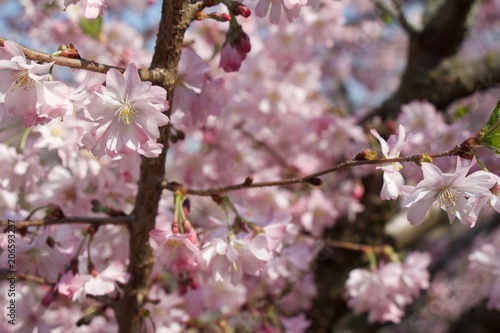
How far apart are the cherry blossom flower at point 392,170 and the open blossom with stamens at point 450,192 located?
0.04m

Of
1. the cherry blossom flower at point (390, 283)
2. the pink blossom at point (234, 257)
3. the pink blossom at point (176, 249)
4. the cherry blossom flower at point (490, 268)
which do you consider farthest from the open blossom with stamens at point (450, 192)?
the cherry blossom flower at point (490, 268)

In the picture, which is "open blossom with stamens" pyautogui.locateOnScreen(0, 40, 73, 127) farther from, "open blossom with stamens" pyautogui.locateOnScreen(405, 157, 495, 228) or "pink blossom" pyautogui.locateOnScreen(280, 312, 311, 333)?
"pink blossom" pyautogui.locateOnScreen(280, 312, 311, 333)

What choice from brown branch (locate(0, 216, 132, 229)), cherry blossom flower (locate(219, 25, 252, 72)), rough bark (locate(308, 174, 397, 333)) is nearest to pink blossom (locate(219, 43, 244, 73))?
cherry blossom flower (locate(219, 25, 252, 72))

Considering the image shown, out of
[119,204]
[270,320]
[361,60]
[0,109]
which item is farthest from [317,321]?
[361,60]

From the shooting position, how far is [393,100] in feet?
9.66

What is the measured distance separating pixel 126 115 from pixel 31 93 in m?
0.19

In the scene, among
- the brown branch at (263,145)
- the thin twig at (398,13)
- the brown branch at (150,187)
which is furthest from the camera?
the brown branch at (263,145)

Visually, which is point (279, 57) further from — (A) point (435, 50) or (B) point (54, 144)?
(B) point (54, 144)

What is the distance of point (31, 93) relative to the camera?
41.9 inches

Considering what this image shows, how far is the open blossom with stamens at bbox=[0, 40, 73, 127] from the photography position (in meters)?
1.04

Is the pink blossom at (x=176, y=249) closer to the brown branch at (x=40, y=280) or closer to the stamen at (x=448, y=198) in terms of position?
the brown branch at (x=40, y=280)

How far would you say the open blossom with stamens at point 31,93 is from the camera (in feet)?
3.40

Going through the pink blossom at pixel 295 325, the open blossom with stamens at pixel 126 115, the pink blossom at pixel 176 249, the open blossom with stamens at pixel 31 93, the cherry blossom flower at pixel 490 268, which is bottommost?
the cherry blossom flower at pixel 490 268

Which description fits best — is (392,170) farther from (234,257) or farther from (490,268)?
(490,268)
